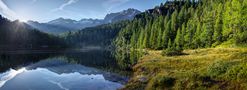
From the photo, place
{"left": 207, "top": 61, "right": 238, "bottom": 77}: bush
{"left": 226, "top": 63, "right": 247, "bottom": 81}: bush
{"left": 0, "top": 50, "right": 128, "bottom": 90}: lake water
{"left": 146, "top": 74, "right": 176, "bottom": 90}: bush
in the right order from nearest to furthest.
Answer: {"left": 226, "top": 63, "right": 247, "bottom": 81}: bush
{"left": 207, "top": 61, "right": 238, "bottom": 77}: bush
{"left": 146, "top": 74, "right": 176, "bottom": 90}: bush
{"left": 0, "top": 50, "right": 128, "bottom": 90}: lake water

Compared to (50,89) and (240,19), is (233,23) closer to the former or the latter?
(240,19)

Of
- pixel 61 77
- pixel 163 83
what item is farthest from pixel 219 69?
pixel 61 77

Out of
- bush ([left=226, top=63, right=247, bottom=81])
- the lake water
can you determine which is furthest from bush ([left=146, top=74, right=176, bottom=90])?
the lake water

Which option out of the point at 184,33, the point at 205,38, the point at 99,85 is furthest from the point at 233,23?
the point at 99,85

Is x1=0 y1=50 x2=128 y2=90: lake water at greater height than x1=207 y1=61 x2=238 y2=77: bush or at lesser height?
lesser

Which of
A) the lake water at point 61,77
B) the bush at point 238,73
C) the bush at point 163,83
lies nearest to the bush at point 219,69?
the bush at point 238,73

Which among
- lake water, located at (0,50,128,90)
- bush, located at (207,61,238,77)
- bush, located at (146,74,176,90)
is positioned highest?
bush, located at (207,61,238,77)

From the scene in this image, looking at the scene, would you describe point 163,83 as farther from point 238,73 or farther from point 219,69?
point 238,73

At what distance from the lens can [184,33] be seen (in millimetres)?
127188

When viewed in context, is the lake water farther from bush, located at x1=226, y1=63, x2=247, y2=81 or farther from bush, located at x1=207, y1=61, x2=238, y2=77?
bush, located at x1=226, y1=63, x2=247, y2=81

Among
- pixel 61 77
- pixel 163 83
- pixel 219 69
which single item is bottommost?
pixel 61 77

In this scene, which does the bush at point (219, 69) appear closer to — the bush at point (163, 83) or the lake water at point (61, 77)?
the bush at point (163, 83)

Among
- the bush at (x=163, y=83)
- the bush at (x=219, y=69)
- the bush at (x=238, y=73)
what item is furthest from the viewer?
the bush at (x=163, y=83)

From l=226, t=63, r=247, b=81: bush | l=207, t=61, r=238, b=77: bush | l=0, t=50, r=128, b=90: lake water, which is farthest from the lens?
l=0, t=50, r=128, b=90: lake water
